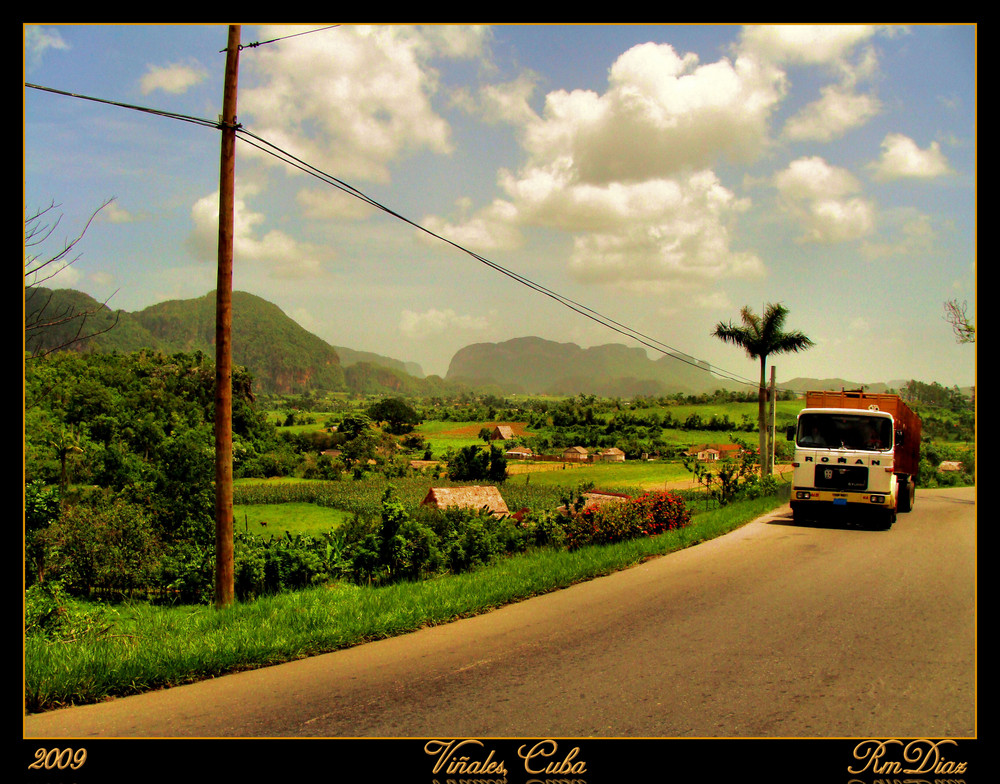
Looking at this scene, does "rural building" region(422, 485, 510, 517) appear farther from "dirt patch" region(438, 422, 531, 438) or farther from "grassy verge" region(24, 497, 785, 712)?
"dirt patch" region(438, 422, 531, 438)

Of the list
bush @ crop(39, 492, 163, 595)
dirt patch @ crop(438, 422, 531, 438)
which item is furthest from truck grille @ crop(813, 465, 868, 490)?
dirt patch @ crop(438, 422, 531, 438)

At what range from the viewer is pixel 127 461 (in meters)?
33.2

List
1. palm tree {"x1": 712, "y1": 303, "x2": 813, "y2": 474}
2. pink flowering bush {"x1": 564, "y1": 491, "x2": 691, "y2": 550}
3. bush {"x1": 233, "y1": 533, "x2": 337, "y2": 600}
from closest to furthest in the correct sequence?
bush {"x1": 233, "y1": 533, "x2": 337, "y2": 600} → pink flowering bush {"x1": 564, "y1": 491, "x2": 691, "y2": 550} → palm tree {"x1": 712, "y1": 303, "x2": 813, "y2": 474}

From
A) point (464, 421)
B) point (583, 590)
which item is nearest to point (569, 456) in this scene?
point (464, 421)

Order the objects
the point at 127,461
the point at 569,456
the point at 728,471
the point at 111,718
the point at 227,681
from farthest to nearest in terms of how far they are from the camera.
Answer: the point at 569,456 < the point at 127,461 < the point at 728,471 < the point at 227,681 < the point at 111,718

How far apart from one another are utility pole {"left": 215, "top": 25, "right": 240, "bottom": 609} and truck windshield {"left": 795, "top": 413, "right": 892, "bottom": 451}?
14414 millimetres

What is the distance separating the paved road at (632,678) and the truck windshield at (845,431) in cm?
809

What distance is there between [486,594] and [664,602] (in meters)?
2.36

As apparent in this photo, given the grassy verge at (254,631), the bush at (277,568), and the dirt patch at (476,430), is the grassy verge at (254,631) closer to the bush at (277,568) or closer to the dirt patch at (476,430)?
the bush at (277,568)

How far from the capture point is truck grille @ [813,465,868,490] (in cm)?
1652

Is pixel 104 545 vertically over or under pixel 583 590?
under

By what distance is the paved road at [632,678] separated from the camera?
4.72 meters
